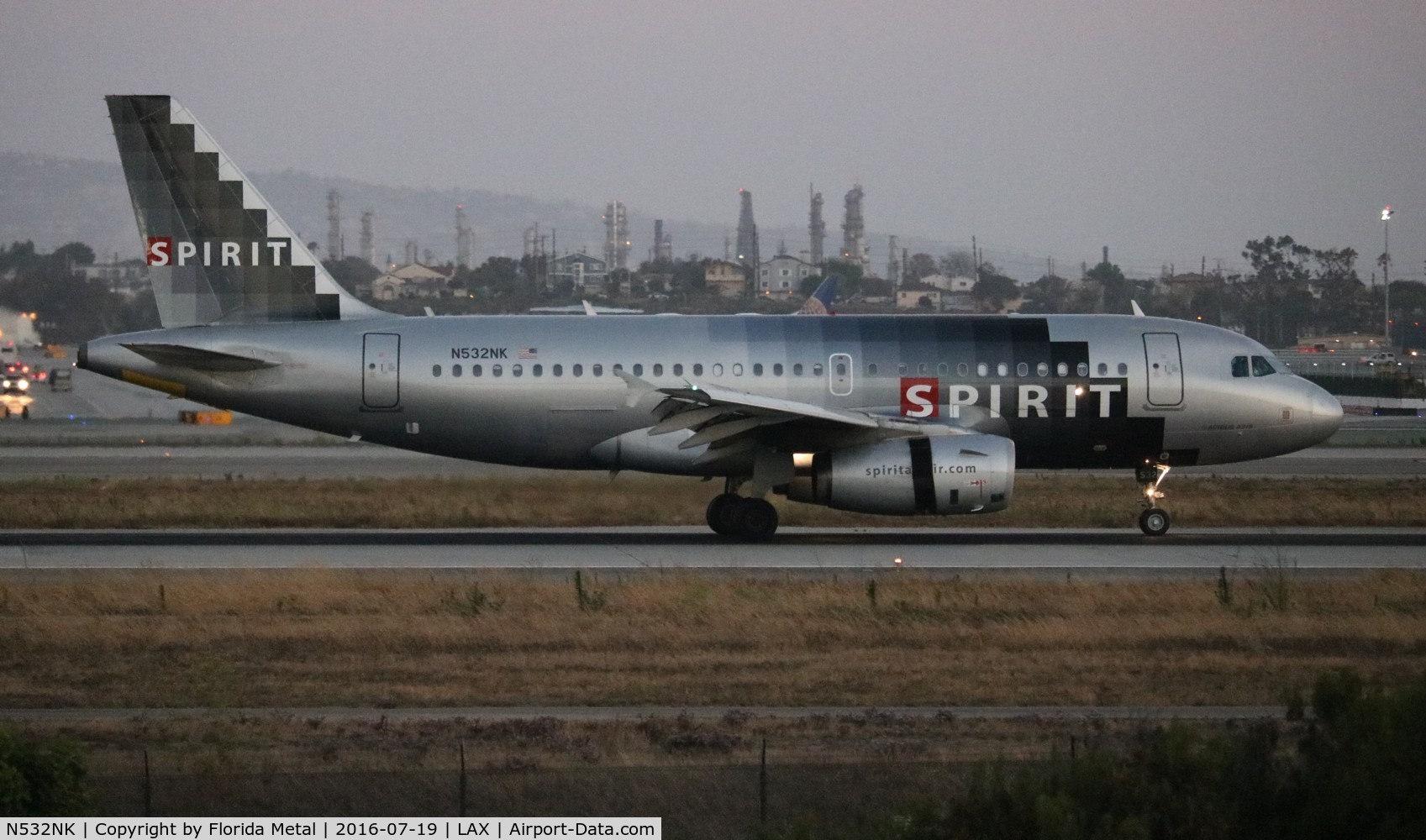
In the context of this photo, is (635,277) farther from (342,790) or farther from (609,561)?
(342,790)

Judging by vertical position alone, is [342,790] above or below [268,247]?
below

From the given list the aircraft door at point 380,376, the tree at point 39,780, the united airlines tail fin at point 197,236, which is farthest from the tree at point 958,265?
the tree at point 39,780

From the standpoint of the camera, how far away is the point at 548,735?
1439cm

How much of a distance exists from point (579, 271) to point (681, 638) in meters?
157

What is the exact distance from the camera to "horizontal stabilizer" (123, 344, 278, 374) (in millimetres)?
28312

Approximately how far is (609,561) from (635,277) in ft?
431

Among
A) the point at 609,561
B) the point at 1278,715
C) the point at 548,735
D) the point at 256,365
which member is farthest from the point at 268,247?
the point at 1278,715

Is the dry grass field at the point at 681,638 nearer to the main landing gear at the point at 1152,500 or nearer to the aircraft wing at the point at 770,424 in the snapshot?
the aircraft wing at the point at 770,424

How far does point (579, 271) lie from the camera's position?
175000mm

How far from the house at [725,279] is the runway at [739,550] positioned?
365 feet

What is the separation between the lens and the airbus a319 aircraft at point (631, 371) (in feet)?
94.2

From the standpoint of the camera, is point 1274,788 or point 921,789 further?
point 921,789

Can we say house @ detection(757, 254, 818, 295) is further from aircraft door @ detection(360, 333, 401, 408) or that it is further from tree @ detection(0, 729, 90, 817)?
tree @ detection(0, 729, 90, 817)

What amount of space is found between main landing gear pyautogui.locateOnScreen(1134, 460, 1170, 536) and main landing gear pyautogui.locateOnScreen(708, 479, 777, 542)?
666cm
